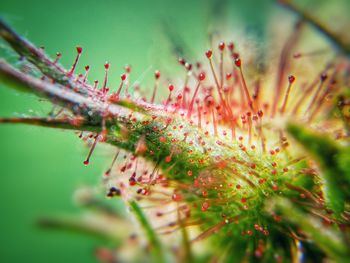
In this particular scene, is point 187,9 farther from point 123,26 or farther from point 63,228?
point 63,228

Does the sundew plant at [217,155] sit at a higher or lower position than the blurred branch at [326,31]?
lower

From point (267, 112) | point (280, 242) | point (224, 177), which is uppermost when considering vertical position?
point (267, 112)

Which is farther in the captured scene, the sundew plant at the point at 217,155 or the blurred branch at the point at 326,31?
the blurred branch at the point at 326,31

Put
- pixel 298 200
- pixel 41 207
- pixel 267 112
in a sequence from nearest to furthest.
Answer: pixel 298 200 → pixel 267 112 → pixel 41 207

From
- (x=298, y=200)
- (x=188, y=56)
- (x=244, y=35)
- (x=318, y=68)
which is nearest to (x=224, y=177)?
(x=298, y=200)

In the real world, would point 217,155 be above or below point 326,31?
below

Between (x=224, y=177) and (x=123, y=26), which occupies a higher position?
(x=123, y=26)

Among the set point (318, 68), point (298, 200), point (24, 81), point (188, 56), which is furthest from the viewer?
point (188, 56)

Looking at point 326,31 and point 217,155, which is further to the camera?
point 326,31

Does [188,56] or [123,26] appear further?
[123,26]

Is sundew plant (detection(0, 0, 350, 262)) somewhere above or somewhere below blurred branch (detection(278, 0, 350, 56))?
below

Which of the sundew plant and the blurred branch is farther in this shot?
the blurred branch
